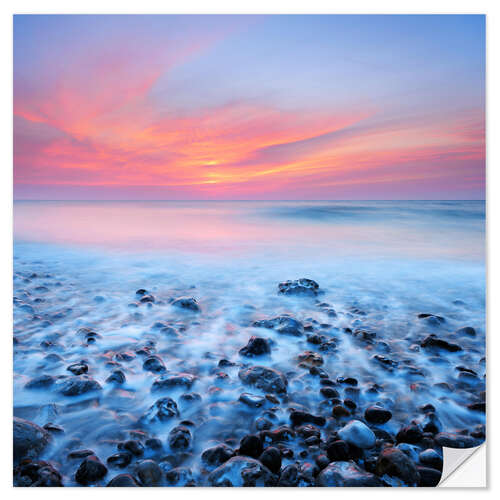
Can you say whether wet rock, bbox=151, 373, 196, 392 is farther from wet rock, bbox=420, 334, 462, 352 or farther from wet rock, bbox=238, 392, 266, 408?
wet rock, bbox=420, 334, 462, 352

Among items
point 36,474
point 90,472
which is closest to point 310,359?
point 90,472

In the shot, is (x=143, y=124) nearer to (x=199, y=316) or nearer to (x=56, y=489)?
(x=199, y=316)

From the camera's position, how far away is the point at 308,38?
2820mm

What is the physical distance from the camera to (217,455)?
1607 mm

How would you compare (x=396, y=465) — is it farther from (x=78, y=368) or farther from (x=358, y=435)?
(x=78, y=368)

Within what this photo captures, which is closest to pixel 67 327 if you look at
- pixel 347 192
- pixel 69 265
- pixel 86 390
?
pixel 86 390

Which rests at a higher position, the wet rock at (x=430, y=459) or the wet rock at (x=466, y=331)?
the wet rock at (x=466, y=331)

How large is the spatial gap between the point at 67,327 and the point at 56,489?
1.30 m

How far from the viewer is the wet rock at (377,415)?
1.79 meters

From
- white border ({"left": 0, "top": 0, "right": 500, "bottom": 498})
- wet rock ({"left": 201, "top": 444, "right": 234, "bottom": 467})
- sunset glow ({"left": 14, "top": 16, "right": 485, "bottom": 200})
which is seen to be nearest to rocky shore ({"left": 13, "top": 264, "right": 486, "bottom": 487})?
wet rock ({"left": 201, "top": 444, "right": 234, "bottom": 467})

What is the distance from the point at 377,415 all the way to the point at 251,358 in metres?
0.89

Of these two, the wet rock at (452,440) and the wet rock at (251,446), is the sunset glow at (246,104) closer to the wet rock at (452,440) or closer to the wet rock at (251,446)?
the wet rock at (452,440)

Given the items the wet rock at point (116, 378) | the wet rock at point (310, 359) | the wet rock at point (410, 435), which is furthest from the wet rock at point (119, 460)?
the wet rock at point (410, 435)

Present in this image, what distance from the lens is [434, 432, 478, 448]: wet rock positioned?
171 centimetres
